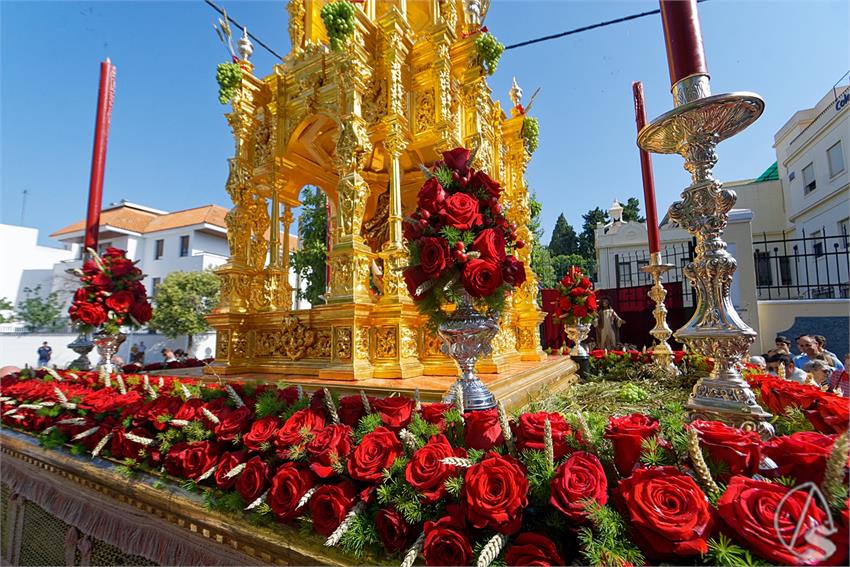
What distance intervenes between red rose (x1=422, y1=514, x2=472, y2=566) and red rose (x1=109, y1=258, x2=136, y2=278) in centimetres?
550

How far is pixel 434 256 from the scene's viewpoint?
5.74ft

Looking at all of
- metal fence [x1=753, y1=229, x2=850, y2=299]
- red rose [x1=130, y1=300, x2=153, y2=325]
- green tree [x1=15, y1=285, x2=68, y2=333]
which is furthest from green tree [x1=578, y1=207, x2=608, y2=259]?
green tree [x1=15, y1=285, x2=68, y2=333]

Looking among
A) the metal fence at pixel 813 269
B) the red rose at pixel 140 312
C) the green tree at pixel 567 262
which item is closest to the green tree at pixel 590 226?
the green tree at pixel 567 262

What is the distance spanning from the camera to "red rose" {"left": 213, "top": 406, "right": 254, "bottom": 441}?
149 centimetres

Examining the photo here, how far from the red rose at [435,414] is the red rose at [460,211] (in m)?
0.88

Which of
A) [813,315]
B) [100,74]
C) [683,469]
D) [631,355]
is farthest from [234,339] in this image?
[813,315]

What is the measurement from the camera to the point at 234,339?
A: 15.6ft

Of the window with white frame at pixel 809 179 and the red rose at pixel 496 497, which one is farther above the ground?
the window with white frame at pixel 809 179

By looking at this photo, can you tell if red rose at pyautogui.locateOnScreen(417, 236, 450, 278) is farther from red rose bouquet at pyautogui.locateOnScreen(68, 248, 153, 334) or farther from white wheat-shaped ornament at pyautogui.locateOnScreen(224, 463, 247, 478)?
red rose bouquet at pyautogui.locateOnScreen(68, 248, 153, 334)

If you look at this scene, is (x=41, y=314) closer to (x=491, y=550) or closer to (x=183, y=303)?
(x=183, y=303)

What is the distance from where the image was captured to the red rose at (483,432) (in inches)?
Result: 45.9

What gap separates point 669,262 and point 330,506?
1679cm

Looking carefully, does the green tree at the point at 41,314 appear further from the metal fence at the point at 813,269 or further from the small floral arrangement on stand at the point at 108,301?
the metal fence at the point at 813,269

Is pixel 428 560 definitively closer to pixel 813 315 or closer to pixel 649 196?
pixel 649 196
